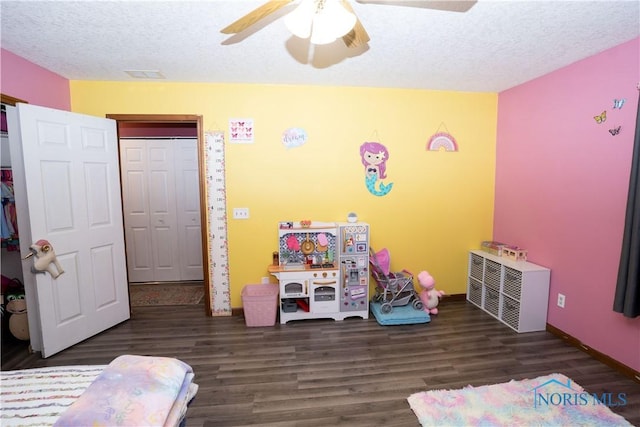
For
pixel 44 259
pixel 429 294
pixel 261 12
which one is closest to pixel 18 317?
pixel 44 259

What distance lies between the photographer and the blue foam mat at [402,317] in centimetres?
300

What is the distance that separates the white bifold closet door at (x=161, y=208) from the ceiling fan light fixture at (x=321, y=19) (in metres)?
3.27

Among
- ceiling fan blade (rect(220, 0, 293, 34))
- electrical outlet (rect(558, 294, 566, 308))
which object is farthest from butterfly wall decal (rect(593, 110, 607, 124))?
ceiling fan blade (rect(220, 0, 293, 34))

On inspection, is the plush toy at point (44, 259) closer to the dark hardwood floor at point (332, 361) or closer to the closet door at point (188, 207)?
Answer: the dark hardwood floor at point (332, 361)

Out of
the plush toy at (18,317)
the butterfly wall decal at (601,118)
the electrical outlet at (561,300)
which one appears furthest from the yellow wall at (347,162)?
the plush toy at (18,317)

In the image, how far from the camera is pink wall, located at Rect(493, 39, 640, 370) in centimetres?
224

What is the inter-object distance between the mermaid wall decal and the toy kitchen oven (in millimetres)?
Answer: 508

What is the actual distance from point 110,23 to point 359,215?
104 inches

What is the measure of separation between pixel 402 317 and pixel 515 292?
112 centimetres

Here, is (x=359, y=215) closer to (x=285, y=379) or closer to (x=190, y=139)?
(x=285, y=379)

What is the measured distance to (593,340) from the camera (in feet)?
8.07

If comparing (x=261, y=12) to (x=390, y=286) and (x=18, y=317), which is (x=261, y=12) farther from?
(x=18, y=317)

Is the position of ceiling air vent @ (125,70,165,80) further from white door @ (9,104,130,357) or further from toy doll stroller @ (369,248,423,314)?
toy doll stroller @ (369,248,423,314)

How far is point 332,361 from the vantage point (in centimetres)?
242
